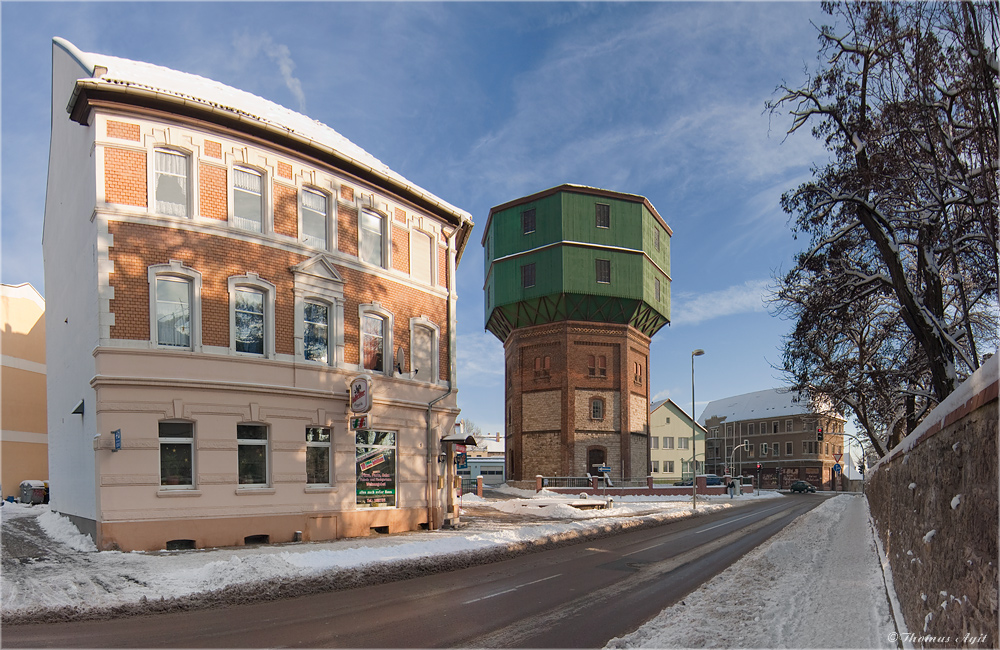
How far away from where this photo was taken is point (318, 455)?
64.1ft

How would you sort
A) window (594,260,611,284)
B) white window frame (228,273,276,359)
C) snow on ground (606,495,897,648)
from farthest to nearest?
window (594,260,611,284) < white window frame (228,273,276,359) < snow on ground (606,495,897,648)

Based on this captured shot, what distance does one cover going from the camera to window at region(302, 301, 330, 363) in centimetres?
1977

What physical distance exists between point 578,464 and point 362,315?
31.6m

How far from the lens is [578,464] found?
49.1 m

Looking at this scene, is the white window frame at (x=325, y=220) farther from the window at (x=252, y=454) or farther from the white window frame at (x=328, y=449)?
the window at (x=252, y=454)

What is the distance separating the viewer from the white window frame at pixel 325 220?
1991 centimetres

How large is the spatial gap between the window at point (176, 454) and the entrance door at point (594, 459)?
1434 inches

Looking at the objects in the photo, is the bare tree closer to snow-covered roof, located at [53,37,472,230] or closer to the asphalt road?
the asphalt road

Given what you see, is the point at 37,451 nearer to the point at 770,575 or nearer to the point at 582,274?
the point at 582,274

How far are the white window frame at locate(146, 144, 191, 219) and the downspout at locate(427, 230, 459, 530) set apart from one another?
32.5 ft

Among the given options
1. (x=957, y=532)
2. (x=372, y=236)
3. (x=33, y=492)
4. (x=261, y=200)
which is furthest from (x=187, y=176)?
(x=33, y=492)

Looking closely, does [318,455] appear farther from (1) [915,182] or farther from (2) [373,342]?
(1) [915,182]

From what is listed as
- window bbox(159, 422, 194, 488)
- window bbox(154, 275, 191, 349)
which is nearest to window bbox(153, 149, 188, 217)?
window bbox(154, 275, 191, 349)

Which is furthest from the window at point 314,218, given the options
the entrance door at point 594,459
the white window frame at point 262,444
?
the entrance door at point 594,459
